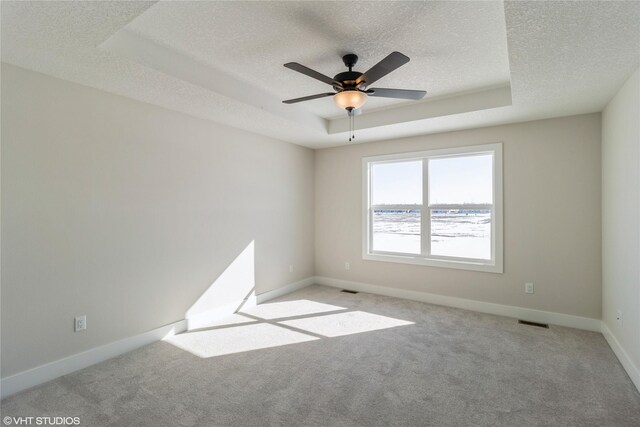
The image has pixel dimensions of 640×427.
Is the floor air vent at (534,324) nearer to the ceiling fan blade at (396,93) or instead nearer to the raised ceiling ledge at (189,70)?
the ceiling fan blade at (396,93)

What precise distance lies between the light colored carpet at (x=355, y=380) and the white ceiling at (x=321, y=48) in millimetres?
2351

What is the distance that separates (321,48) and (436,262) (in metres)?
3.17

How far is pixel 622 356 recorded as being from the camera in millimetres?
2619

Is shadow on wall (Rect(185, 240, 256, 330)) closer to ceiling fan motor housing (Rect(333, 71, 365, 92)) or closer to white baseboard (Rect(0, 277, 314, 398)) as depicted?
white baseboard (Rect(0, 277, 314, 398))

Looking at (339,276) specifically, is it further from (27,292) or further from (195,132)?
(27,292)

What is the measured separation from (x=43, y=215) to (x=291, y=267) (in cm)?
318

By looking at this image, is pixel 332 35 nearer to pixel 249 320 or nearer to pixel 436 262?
pixel 249 320

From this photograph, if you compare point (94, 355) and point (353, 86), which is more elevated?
point (353, 86)

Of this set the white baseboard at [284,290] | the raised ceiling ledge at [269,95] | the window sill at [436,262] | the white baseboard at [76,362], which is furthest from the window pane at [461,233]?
the white baseboard at [76,362]

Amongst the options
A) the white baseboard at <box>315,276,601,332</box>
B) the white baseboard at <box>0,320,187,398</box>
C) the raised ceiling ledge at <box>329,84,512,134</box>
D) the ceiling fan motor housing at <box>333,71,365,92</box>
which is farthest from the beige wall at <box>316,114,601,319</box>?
the white baseboard at <box>0,320,187,398</box>

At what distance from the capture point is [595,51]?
6.57 ft

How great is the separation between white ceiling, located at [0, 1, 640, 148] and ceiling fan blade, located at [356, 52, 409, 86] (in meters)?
0.28

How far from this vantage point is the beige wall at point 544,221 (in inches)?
133

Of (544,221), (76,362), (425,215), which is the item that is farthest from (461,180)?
(76,362)
